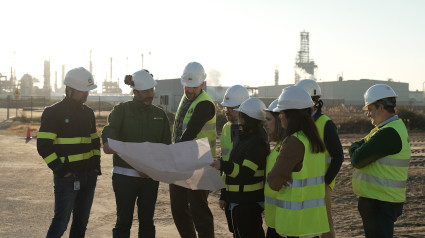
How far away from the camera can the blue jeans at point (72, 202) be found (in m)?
5.31

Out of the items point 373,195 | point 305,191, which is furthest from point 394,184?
point 305,191

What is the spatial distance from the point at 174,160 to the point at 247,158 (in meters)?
0.73

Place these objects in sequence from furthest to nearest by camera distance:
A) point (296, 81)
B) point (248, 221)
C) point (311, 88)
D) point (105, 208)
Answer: point (296, 81), point (105, 208), point (311, 88), point (248, 221)

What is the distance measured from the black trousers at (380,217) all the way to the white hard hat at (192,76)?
2334 mm

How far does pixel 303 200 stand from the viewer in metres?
4.15

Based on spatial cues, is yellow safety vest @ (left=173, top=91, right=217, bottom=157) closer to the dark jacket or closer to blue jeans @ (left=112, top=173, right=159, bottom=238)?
blue jeans @ (left=112, top=173, right=159, bottom=238)

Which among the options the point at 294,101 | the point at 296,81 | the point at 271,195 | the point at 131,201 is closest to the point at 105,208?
the point at 131,201

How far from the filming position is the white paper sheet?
16.1ft

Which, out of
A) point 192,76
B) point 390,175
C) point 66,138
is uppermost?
point 192,76

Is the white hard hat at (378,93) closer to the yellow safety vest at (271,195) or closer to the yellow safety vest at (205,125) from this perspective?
the yellow safety vest at (271,195)

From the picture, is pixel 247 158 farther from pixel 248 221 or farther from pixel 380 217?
pixel 380 217

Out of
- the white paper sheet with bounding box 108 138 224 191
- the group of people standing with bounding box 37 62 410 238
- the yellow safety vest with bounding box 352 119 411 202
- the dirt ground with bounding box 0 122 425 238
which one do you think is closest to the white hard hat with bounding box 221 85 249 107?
the group of people standing with bounding box 37 62 410 238

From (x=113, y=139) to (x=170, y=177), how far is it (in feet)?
2.34

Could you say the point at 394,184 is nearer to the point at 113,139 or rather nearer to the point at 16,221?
the point at 113,139
